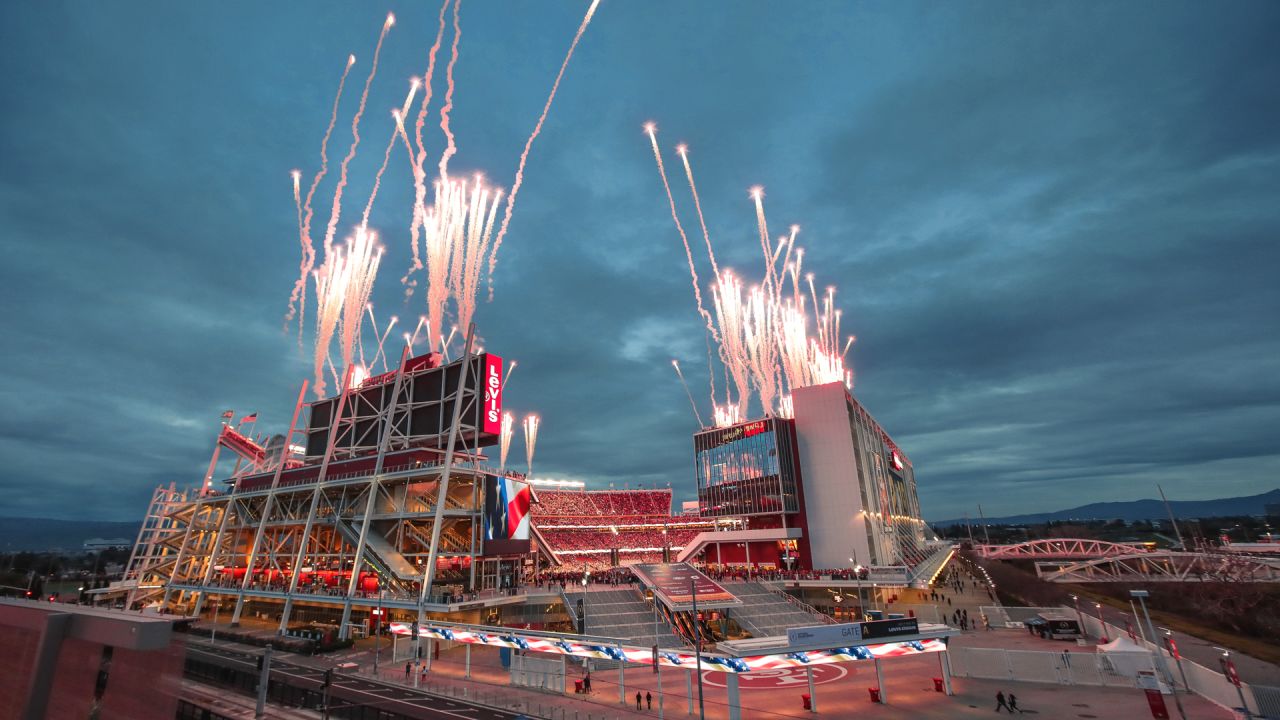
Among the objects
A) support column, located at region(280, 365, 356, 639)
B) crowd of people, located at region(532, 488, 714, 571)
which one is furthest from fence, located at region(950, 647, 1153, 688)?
crowd of people, located at region(532, 488, 714, 571)

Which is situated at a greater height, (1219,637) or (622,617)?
(622,617)

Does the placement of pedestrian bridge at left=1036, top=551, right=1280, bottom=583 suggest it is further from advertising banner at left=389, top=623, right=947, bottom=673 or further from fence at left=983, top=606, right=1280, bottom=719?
advertising banner at left=389, top=623, right=947, bottom=673

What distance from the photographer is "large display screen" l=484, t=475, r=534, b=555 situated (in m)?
53.7

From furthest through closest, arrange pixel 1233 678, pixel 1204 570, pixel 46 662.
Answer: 1. pixel 1204 570
2. pixel 1233 678
3. pixel 46 662

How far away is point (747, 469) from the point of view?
76.3 meters

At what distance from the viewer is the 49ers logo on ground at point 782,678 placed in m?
34.0

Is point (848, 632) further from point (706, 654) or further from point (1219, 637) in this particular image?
point (1219, 637)

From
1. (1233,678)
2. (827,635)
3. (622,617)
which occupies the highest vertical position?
(827,635)

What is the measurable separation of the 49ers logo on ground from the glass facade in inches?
1313

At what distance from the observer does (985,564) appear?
10925 cm

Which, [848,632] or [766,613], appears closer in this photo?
[848,632]

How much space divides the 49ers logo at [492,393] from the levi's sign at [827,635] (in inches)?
1541

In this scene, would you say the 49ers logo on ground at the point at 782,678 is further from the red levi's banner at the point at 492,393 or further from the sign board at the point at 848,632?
the red levi's banner at the point at 492,393

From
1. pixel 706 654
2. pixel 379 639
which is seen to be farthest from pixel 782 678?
pixel 379 639
